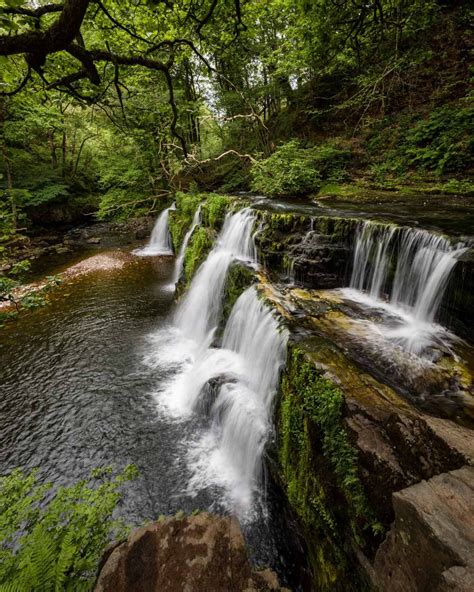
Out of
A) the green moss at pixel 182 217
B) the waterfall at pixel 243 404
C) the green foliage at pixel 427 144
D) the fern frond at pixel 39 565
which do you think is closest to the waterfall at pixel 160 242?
the green moss at pixel 182 217

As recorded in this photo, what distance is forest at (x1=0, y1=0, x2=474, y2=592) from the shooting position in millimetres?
2248

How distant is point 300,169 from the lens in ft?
39.6

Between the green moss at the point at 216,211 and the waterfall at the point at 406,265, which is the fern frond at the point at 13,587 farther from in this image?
the green moss at the point at 216,211

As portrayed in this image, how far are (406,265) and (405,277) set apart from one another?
0.23 meters

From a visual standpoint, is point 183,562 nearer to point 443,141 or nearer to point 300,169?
point 443,141

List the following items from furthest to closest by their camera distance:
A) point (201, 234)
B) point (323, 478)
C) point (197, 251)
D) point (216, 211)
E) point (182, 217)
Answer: point (182, 217) < point (216, 211) < point (201, 234) < point (197, 251) < point (323, 478)

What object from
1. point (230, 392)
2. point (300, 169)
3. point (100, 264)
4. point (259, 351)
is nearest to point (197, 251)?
point (300, 169)

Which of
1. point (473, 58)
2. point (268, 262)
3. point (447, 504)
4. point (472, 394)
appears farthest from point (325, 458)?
point (473, 58)

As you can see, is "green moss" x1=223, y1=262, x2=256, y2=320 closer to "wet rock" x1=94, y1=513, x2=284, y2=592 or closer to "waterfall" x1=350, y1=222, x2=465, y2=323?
"waterfall" x1=350, y1=222, x2=465, y2=323

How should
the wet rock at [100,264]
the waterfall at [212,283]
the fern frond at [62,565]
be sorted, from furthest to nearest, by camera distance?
the wet rock at [100,264] < the waterfall at [212,283] < the fern frond at [62,565]

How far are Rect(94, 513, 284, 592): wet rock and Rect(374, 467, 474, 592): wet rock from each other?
2.89 ft

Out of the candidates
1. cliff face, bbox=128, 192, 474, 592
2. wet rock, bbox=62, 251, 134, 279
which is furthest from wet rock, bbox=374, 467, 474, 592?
wet rock, bbox=62, 251, 134, 279

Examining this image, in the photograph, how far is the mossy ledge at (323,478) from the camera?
260cm

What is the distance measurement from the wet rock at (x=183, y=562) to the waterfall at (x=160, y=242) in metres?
15.1
